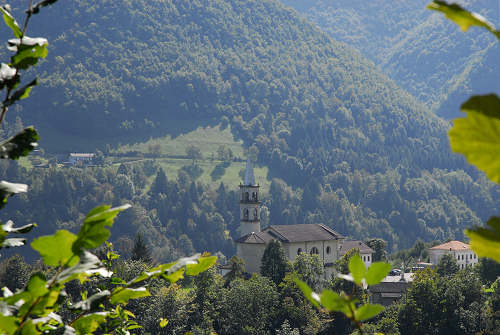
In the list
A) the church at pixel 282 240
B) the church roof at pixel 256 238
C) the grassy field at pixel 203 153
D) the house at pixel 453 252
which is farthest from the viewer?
the grassy field at pixel 203 153

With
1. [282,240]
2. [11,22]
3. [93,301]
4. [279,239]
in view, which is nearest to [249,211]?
[279,239]

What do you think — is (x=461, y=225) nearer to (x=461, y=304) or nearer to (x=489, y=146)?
(x=461, y=304)

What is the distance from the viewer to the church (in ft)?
251

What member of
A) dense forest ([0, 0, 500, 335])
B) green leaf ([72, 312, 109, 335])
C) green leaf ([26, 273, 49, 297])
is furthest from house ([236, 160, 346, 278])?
green leaf ([26, 273, 49, 297])

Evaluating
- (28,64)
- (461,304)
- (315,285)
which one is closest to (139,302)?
(315,285)

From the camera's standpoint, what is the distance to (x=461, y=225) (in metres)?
180

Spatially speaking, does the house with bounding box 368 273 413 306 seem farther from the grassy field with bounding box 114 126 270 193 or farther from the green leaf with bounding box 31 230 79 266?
the grassy field with bounding box 114 126 270 193

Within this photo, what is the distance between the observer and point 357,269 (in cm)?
125

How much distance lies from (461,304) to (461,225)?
131112mm

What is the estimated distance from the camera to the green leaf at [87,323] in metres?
1.70

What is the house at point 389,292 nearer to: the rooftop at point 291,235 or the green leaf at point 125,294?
the rooftop at point 291,235

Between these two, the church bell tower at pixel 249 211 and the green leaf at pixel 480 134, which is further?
the church bell tower at pixel 249 211

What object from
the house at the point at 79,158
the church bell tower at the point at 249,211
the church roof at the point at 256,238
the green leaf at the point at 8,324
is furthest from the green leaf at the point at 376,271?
the house at the point at 79,158

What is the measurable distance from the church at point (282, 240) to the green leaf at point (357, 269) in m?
74.3
